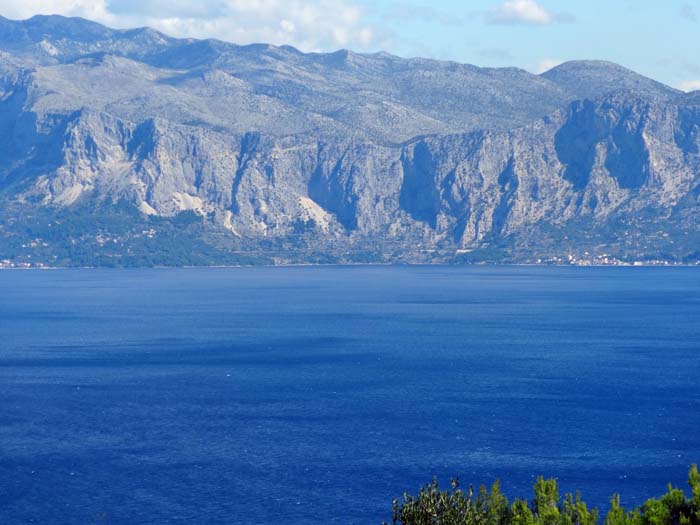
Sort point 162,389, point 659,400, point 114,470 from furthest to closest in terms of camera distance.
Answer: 1. point 162,389
2. point 659,400
3. point 114,470

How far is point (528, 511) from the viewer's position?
6838 centimetres

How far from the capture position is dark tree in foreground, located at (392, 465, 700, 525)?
63375mm

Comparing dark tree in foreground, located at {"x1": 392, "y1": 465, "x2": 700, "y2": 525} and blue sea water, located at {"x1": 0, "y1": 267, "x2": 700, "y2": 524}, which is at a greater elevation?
dark tree in foreground, located at {"x1": 392, "y1": 465, "x2": 700, "y2": 525}

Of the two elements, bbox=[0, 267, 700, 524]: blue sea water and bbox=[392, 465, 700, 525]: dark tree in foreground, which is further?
bbox=[0, 267, 700, 524]: blue sea water

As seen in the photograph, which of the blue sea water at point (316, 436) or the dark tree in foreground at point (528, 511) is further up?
the dark tree in foreground at point (528, 511)

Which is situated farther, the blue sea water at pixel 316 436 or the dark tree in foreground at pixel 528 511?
the blue sea water at pixel 316 436

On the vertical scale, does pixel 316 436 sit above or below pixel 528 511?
below

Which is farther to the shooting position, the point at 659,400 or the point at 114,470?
the point at 659,400

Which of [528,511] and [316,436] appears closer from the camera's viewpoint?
[528,511]

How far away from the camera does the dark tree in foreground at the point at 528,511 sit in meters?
63.4

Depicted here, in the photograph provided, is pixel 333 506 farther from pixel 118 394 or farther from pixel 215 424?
pixel 118 394

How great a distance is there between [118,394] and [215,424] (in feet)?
85.1

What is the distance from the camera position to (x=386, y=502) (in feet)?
356

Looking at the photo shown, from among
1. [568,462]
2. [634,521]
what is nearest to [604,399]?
[568,462]
